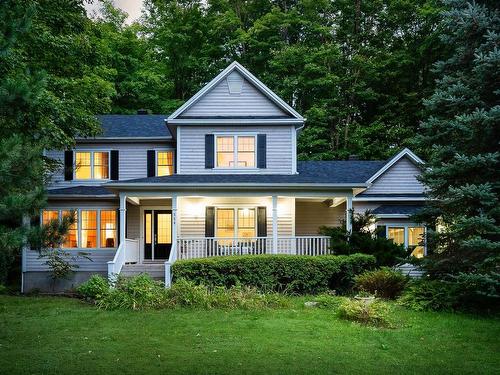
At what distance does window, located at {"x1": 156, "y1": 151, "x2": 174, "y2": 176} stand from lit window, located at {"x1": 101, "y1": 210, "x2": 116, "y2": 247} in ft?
8.54

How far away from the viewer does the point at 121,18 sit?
3984 centimetres

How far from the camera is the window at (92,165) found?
909 inches

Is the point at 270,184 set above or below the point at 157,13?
below

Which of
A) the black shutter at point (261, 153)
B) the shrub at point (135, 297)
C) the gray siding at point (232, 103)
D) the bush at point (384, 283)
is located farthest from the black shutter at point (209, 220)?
the bush at point (384, 283)

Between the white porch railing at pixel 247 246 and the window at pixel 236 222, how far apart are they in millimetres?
809

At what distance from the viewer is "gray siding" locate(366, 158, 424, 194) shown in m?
22.8

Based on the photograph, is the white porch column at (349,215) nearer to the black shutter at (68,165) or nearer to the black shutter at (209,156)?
the black shutter at (209,156)

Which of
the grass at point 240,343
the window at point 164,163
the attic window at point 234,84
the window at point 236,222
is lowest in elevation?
the grass at point 240,343

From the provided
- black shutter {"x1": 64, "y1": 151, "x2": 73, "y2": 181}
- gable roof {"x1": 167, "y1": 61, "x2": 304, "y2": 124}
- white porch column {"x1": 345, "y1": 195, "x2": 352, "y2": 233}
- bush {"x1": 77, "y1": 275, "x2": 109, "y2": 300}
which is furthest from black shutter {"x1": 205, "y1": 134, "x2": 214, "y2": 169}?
bush {"x1": 77, "y1": 275, "x2": 109, "y2": 300}

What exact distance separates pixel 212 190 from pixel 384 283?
6.47 metres

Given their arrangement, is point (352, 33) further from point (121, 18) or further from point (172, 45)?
point (121, 18)

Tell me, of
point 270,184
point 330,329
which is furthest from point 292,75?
point 330,329

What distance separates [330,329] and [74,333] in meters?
5.22

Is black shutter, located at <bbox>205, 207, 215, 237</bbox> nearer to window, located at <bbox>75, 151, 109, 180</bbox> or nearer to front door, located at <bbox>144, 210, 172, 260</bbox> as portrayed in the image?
front door, located at <bbox>144, 210, 172, 260</bbox>
